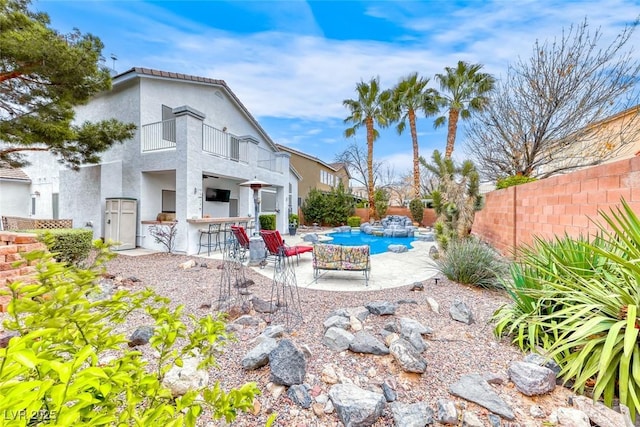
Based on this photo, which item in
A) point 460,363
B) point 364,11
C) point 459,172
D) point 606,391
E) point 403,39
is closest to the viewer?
point 606,391

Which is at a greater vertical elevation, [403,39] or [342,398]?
[403,39]

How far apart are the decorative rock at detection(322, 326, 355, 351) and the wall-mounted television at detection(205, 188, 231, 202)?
12094mm

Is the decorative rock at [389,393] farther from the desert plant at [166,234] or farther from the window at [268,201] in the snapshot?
the window at [268,201]

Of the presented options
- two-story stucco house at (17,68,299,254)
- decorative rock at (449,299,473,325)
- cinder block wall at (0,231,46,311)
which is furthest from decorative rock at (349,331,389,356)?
two-story stucco house at (17,68,299,254)

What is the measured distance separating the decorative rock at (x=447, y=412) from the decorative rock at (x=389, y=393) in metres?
0.36

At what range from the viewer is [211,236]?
35.8 ft

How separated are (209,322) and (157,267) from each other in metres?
7.21

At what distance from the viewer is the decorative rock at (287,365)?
2488 mm

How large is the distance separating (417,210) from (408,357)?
21.1m

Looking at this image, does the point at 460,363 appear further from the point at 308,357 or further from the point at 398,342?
the point at 308,357

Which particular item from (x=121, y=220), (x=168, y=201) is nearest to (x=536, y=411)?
(x=121, y=220)

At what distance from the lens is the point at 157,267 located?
294 inches

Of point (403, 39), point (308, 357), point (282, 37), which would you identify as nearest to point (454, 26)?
point (403, 39)

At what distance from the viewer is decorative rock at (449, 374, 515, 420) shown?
219cm
